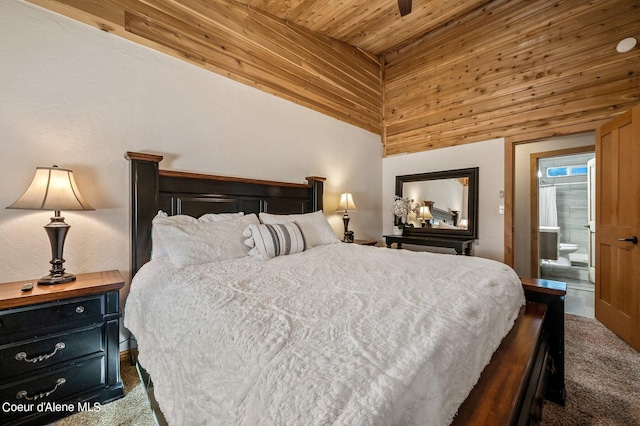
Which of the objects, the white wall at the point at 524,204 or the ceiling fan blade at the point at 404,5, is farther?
the white wall at the point at 524,204

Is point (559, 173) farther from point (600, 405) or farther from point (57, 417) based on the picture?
point (57, 417)

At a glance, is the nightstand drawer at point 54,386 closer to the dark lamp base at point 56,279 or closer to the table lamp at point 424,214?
the dark lamp base at point 56,279

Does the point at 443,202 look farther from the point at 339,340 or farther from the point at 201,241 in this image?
the point at 339,340

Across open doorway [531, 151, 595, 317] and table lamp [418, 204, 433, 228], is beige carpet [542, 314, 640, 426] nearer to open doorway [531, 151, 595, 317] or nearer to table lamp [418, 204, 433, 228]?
table lamp [418, 204, 433, 228]

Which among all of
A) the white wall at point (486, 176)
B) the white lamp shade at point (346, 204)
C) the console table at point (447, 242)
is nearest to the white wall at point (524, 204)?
the white wall at point (486, 176)

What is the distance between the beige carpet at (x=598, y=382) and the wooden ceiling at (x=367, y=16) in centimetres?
391

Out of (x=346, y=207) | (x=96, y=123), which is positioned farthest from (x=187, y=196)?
(x=346, y=207)

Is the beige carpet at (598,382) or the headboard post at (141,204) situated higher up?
the headboard post at (141,204)

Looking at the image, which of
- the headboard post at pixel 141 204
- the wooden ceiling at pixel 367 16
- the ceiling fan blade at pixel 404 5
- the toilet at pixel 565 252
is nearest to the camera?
the headboard post at pixel 141 204

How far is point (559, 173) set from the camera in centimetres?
570

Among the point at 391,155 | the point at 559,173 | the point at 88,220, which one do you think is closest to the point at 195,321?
the point at 88,220

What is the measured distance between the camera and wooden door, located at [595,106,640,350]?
222 cm

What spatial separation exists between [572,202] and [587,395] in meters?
5.47

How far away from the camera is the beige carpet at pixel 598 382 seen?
58.0 inches
